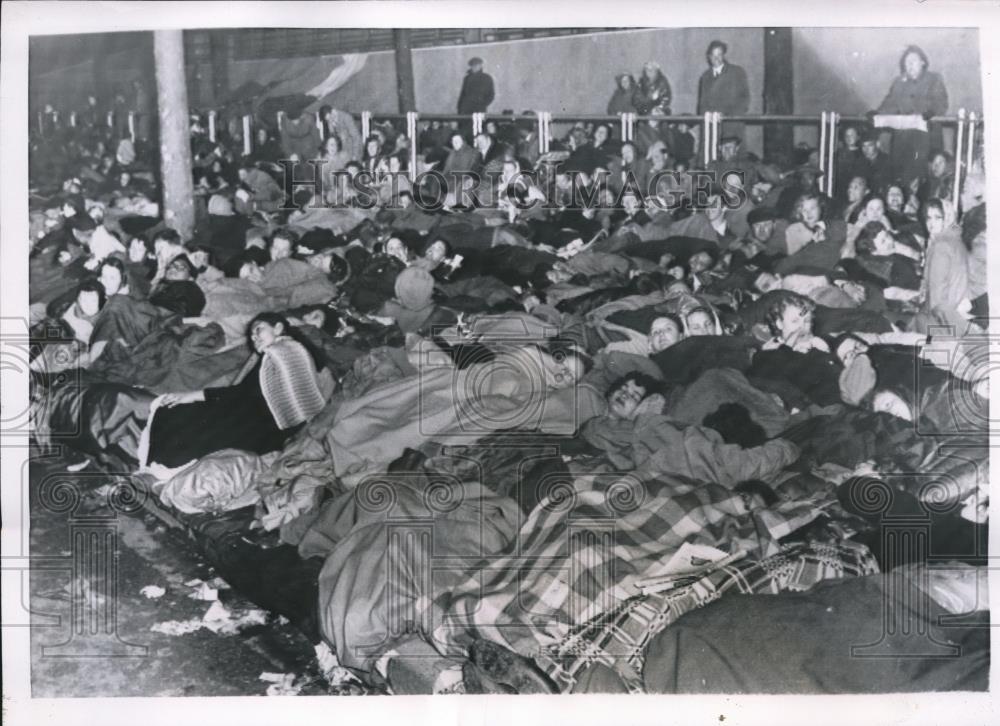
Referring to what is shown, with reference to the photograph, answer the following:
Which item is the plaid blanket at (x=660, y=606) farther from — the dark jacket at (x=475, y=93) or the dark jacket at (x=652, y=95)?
the dark jacket at (x=475, y=93)

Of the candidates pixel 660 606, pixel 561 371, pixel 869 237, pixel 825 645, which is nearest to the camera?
pixel 660 606

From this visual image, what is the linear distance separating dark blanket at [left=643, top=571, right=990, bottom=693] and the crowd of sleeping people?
942 mm

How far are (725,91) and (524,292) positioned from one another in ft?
5.18

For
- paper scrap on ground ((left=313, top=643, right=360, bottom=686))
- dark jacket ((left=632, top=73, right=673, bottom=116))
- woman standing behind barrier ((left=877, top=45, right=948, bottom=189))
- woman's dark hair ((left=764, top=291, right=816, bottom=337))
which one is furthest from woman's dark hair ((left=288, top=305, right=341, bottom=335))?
woman standing behind barrier ((left=877, top=45, right=948, bottom=189))

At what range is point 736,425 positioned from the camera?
664 centimetres

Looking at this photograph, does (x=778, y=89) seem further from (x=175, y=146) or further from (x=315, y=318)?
(x=175, y=146)

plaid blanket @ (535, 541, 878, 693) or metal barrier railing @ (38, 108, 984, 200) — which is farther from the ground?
metal barrier railing @ (38, 108, 984, 200)

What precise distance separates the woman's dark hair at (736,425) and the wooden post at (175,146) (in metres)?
3.09

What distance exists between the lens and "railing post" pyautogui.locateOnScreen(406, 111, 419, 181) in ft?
22.6

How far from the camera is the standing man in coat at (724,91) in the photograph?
268 inches

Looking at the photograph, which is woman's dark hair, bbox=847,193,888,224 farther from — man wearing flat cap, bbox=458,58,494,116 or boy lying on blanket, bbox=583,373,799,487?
man wearing flat cap, bbox=458,58,494,116

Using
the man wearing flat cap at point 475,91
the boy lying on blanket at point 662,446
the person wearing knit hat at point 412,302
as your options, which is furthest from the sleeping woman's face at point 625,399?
the man wearing flat cap at point 475,91

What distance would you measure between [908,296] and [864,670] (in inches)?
80.0

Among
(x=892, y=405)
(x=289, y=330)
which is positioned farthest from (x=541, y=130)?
(x=892, y=405)
